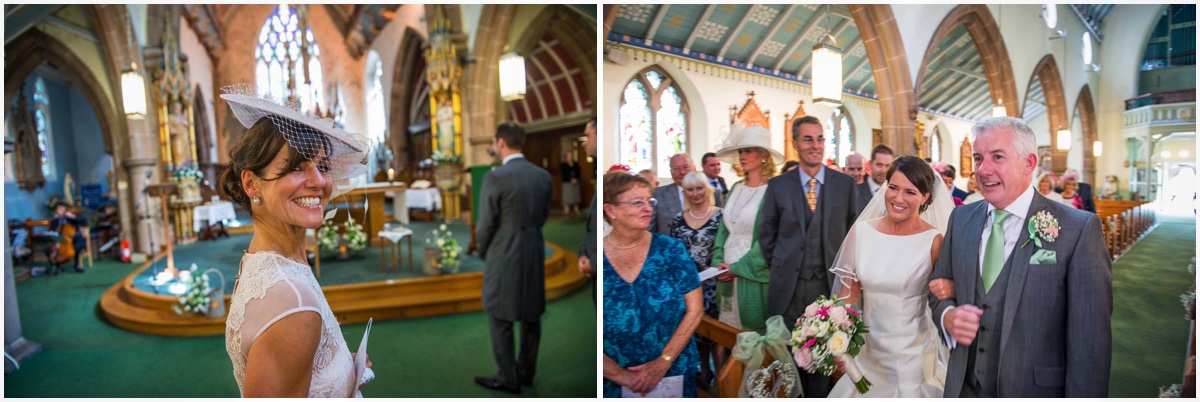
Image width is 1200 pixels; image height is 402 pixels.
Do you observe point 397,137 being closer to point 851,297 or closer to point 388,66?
point 388,66

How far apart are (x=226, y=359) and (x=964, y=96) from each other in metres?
4.44

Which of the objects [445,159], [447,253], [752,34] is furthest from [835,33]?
[445,159]

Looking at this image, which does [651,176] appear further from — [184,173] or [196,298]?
[184,173]

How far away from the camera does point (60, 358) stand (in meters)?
3.75

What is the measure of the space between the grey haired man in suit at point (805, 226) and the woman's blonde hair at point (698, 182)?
0.23 meters

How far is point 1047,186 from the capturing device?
2.09 metres

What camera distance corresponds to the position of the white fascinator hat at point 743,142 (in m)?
2.40

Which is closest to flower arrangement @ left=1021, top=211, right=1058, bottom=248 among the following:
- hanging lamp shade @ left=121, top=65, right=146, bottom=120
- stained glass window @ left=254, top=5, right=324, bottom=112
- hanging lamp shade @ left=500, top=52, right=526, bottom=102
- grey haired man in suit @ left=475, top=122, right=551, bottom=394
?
grey haired man in suit @ left=475, top=122, right=551, bottom=394

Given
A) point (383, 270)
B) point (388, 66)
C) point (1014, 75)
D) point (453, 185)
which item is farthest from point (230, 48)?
point (1014, 75)

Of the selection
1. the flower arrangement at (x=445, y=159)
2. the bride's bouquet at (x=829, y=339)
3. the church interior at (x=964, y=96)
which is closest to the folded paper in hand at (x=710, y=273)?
the church interior at (x=964, y=96)

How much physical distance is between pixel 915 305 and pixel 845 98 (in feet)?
2.94

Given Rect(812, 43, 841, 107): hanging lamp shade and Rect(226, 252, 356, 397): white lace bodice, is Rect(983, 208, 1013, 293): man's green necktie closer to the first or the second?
Rect(812, 43, 841, 107): hanging lamp shade

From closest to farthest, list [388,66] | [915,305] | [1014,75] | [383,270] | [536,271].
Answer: [915,305] < [1014,75] < [536,271] < [383,270] < [388,66]

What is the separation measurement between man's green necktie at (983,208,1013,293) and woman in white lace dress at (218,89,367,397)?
208 cm
